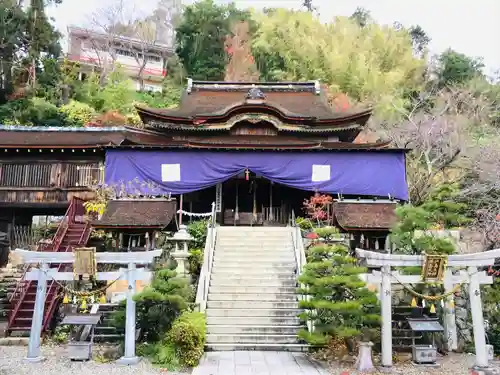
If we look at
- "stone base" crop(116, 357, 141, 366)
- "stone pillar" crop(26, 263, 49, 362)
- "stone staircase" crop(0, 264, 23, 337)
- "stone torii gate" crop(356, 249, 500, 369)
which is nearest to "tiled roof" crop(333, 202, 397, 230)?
"stone torii gate" crop(356, 249, 500, 369)

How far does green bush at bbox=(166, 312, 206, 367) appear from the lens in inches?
A: 365

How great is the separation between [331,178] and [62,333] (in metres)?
11.7

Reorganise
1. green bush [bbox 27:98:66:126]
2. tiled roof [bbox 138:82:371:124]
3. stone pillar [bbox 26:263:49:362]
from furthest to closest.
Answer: green bush [bbox 27:98:66:126], tiled roof [bbox 138:82:371:124], stone pillar [bbox 26:263:49:362]

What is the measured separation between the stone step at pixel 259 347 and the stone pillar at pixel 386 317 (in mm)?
1999

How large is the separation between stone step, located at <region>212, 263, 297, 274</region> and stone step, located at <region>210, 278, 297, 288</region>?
1.43ft

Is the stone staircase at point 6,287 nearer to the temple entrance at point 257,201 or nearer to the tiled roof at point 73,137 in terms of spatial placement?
the tiled roof at point 73,137

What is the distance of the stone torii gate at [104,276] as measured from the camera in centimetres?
950

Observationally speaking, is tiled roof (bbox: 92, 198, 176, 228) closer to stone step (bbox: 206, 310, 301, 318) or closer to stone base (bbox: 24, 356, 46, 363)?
stone step (bbox: 206, 310, 301, 318)

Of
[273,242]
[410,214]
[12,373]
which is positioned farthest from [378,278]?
[12,373]

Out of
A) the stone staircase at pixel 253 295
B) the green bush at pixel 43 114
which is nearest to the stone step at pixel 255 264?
the stone staircase at pixel 253 295

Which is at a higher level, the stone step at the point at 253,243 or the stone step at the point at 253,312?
the stone step at the point at 253,243

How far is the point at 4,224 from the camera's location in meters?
19.4

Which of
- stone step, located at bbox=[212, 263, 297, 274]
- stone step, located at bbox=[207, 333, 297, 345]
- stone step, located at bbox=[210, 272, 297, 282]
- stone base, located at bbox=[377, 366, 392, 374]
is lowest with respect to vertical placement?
stone base, located at bbox=[377, 366, 392, 374]

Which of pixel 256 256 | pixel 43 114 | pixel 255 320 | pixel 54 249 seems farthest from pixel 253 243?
pixel 43 114
